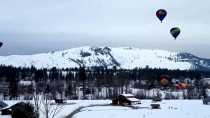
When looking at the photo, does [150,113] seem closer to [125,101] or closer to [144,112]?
[144,112]

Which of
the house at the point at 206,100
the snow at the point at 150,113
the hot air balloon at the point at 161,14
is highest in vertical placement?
the hot air balloon at the point at 161,14

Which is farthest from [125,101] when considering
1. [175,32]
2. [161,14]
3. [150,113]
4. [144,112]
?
[161,14]

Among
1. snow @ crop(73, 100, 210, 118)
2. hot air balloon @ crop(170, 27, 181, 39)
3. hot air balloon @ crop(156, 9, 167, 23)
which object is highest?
hot air balloon @ crop(156, 9, 167, 23)

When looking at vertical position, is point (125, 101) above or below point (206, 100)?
below

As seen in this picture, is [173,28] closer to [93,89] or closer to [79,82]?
[93,89]

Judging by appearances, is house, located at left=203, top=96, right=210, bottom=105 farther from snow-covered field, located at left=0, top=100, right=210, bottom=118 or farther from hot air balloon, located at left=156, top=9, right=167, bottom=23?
hot air balloon, located at left=156, top=9, right=167, bottom=23

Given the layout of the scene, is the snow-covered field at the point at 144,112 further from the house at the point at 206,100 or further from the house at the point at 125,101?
the house at the point at 125,101

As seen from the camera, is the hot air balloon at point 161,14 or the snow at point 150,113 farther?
the snow at point 150,113

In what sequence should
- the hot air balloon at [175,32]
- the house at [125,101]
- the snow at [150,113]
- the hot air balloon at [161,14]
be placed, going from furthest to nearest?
the house at [125,101] → the snow at [150,113] → the hot air balloon at [175,32] → the hot air balloon at [161,14]

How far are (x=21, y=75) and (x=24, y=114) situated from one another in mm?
160837

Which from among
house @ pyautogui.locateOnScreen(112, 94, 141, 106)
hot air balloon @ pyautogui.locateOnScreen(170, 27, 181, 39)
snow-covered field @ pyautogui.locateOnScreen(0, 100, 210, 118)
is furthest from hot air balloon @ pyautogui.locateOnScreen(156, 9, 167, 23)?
house @ pyautogui.locateOnScreen(112, 94, 141, 106)

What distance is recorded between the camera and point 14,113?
3975cm

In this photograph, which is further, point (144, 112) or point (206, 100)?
point (206, 100)

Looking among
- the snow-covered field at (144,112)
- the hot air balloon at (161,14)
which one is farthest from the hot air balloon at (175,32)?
the snow-covered field at (144,112)
